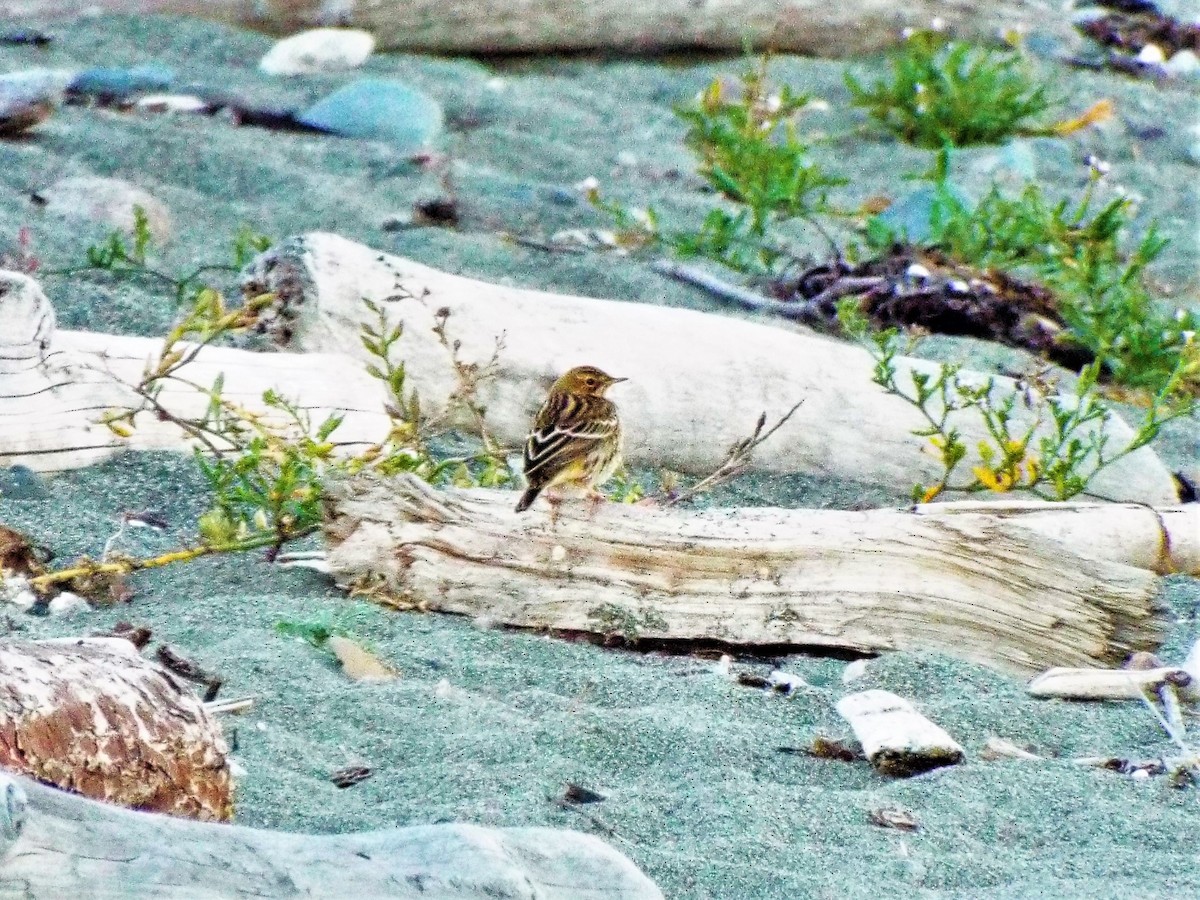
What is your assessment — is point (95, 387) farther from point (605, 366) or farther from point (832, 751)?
point (832, 751)

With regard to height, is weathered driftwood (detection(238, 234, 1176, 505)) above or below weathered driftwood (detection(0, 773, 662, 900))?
below

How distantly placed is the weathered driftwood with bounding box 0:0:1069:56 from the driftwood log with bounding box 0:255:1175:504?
3983mm

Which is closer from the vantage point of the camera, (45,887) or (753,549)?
(45,887)

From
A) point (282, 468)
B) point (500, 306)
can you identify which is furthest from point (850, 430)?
point (282, 468)

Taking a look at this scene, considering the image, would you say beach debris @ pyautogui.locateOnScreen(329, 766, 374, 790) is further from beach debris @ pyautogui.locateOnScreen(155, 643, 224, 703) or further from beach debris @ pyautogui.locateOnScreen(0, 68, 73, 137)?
beach debris @ pyautogui.locateOnScreen(0, 68, 73, 137)

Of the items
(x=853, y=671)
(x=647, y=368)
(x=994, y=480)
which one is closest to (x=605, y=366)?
(x=647, y=368)

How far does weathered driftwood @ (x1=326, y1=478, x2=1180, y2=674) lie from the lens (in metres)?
4.70

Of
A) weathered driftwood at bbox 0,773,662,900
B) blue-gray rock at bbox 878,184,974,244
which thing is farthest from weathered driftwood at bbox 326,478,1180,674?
blue-gray rock at bbox 878,184,974,244

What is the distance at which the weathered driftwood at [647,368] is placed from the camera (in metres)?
5.92

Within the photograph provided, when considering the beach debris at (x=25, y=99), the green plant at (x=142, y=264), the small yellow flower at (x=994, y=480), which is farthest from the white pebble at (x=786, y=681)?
the beach debris at (x=25, y=99)

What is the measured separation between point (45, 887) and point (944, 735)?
7.41ft

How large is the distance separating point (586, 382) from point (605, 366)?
47cm

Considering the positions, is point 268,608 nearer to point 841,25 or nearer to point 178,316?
point 178,316

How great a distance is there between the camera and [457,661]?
446 cm
